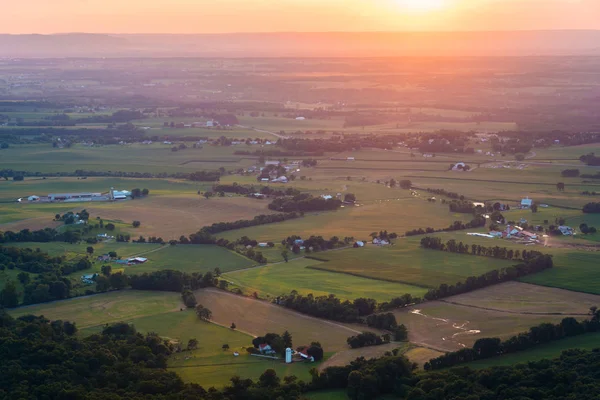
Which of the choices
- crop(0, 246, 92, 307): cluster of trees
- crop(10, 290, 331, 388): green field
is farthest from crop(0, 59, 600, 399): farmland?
crop(0, 246, 92, 307): cluster of trees

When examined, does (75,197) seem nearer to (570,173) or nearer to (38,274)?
(38,274)

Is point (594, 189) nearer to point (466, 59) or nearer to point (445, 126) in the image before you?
point (445, 126)

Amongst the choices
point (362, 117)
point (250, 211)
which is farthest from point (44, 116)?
point (250, 211)

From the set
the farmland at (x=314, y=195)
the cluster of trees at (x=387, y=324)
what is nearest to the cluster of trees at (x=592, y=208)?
the farmland at (x=314, y=195)

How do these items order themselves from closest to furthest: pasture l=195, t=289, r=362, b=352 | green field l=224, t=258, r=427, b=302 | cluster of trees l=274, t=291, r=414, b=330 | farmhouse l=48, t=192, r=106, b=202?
pasture l=195, t=289, r=362, b=352
cluster of trees l=274, t=291, r=414, b=330
green field l=224, t=258, r=427, b=302
farmhouse l=48, t=192, r=106, b=202

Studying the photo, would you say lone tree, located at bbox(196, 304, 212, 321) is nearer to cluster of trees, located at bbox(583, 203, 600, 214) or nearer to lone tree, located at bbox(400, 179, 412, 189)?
cluster of trees, located at bbox(583, 203, 600, 214)
